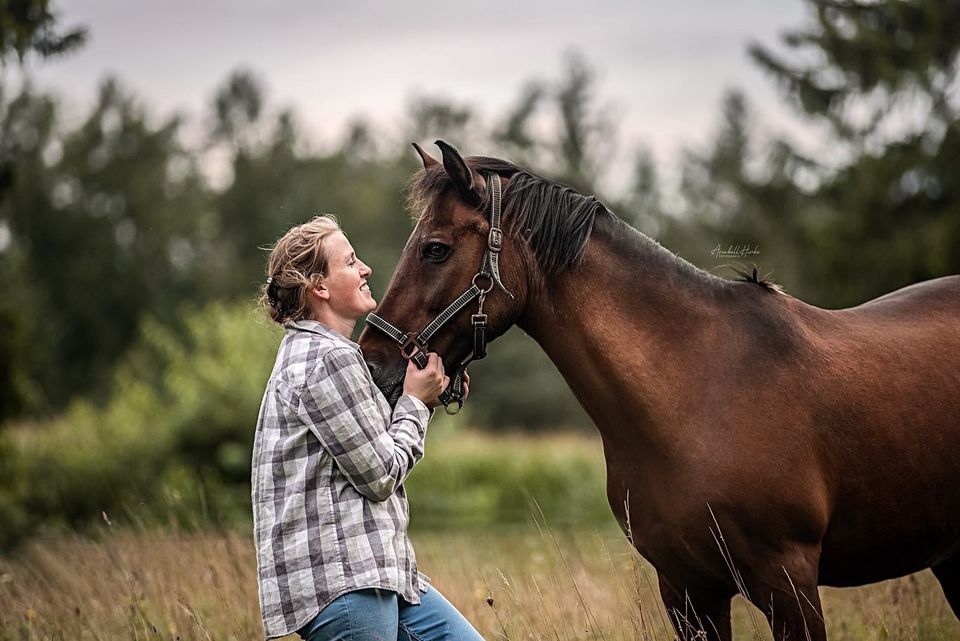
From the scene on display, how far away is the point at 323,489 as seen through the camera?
114 inches

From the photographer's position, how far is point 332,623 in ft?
9.29

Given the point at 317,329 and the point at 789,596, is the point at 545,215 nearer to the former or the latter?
the point at 317,329

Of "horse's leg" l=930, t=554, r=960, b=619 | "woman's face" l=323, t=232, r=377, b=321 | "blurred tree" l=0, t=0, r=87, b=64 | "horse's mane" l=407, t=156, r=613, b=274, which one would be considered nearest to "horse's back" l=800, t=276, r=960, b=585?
"horse's leg" l=930, t=554, r=960, b=619

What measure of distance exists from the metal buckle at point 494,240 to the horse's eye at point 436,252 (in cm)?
16

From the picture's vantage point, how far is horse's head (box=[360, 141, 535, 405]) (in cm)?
337

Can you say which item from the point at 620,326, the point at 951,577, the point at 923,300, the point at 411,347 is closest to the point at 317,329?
the point at 411,347

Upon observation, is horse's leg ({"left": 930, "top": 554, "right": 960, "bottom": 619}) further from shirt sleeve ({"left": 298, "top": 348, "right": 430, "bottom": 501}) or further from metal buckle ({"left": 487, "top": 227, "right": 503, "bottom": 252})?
shirt sleeve ({"left": 298, "top": 348, "right": 430, "bottom": 501})

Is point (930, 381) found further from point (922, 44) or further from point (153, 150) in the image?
point (153, 150)

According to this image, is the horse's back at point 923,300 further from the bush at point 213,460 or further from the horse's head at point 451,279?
the bush at point 213,460

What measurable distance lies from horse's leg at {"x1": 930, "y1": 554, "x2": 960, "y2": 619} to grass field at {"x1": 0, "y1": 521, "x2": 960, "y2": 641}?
0.77 ft

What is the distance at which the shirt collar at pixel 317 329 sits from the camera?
10.1 feet

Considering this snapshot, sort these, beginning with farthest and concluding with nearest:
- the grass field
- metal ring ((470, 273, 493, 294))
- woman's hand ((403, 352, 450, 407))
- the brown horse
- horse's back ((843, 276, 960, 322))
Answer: the grass field, horse's back ((843, 276, 960, 322)), metal ring ((470, 273, 493, 294)), the brown horse, woman's hand ((403, 352, 450, 407))

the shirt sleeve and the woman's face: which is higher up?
→ the woman's face

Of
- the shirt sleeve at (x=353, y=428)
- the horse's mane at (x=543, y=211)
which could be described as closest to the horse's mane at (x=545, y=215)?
the horse's mane at (x=543, y=211)
